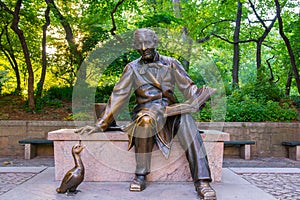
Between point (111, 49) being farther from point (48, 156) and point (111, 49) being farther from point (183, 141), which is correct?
point (183, 141)

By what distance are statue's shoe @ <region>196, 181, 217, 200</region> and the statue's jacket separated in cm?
61

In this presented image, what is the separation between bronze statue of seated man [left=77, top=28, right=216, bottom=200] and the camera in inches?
138

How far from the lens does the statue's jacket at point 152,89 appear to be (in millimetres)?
3779

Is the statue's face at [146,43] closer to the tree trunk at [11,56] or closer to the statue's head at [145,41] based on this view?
the statue's head at [145,41]

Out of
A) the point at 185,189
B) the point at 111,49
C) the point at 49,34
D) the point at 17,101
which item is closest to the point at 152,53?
the point at 185,189

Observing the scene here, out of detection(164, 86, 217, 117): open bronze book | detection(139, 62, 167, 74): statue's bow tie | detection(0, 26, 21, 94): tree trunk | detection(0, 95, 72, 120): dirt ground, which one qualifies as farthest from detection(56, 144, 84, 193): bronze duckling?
detection(0, 26, 21, 94): tree trunk

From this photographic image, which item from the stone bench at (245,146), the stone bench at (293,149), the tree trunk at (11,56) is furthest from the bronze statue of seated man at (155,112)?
the tree trunk at (11,56)

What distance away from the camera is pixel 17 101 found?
33.6 feet

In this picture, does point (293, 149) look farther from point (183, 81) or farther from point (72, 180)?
point (72, 180)

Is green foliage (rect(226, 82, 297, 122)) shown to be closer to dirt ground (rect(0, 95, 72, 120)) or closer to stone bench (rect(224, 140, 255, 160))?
stone bench (rect(224, 140, 255, 160))

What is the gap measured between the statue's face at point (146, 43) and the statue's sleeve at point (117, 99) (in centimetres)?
32

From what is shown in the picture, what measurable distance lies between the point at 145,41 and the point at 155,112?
2.58 feet

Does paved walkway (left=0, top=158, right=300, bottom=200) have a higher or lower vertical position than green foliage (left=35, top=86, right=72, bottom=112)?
lower

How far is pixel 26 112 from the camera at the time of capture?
30.2ft
